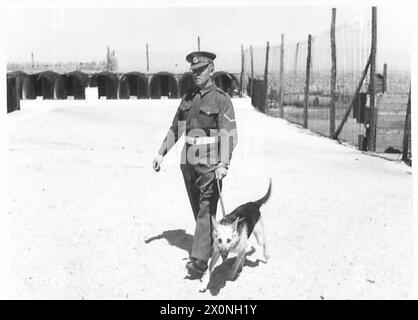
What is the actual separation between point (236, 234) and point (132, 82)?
26.8 meters

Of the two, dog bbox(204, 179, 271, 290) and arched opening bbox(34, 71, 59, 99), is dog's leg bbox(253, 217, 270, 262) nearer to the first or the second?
dog bbox(204, 179, 271, 290)

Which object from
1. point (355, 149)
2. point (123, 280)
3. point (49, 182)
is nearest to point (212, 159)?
point (123, 280)

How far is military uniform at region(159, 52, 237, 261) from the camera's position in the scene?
495cm

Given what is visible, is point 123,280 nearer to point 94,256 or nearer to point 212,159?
point 94,256

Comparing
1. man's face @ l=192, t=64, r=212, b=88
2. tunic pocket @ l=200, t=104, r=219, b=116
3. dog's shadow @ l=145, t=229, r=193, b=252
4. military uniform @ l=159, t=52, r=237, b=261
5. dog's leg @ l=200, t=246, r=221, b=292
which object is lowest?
dog's shadow @ l=145, t=229, r=193, b=252

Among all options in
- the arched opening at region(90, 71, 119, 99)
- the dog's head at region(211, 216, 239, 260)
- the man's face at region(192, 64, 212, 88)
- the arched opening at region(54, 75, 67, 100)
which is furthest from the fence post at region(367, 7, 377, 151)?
the arched opening at region(54, 75, 67, 100)

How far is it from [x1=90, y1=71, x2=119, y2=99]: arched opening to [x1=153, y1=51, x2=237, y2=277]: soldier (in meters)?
25.3

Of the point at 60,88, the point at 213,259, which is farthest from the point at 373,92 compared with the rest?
the point at 60,88

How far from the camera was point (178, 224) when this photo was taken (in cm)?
666

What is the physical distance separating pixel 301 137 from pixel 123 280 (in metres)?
10.4

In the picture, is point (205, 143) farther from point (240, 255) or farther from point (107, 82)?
point (107, 82)

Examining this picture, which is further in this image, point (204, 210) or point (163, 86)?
point (163, 86)

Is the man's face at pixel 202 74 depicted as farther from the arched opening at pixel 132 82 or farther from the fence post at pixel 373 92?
the arched opening at pixel 132 82
